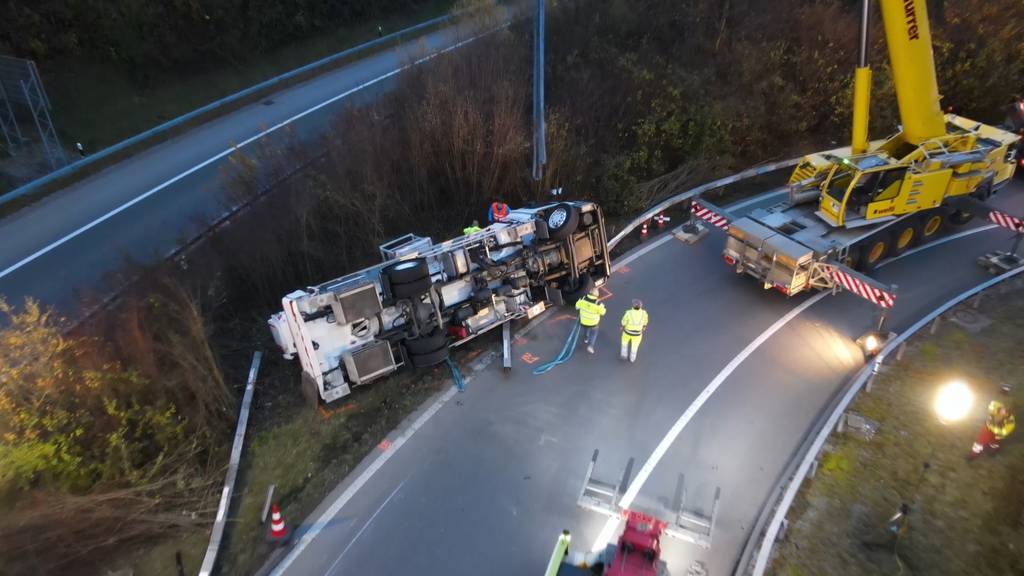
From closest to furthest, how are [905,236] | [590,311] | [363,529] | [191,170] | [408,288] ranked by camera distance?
[363,529]
[408,288]
[590,311]
[905,236]
[191,170]

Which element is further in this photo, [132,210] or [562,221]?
[132,210]

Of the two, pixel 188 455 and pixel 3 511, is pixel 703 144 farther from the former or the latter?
pixel 3 511

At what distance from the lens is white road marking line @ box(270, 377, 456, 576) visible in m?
6.61

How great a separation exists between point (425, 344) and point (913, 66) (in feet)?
32.3

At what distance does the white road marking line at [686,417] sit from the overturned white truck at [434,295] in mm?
2713

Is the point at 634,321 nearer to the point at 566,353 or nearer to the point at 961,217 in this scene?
the point at 566,353

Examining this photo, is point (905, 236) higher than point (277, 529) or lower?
lower

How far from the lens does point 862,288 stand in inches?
368

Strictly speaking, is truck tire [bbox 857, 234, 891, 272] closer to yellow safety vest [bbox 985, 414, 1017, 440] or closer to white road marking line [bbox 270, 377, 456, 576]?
yellow safety vest [bbox 985, 414, 1017, 440]

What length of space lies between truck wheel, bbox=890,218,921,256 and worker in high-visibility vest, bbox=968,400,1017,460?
454cm

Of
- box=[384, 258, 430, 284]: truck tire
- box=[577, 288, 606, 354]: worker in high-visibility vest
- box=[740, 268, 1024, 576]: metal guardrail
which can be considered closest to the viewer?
box=[740, 268, 1024, 576]: metal guardrail

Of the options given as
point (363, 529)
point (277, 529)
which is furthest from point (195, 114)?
point (363, 529)

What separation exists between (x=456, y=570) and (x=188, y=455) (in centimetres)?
Result: 375

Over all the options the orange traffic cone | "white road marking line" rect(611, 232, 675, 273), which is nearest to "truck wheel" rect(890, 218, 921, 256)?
"white road marking line" rect(611, 232, 675, 273)
